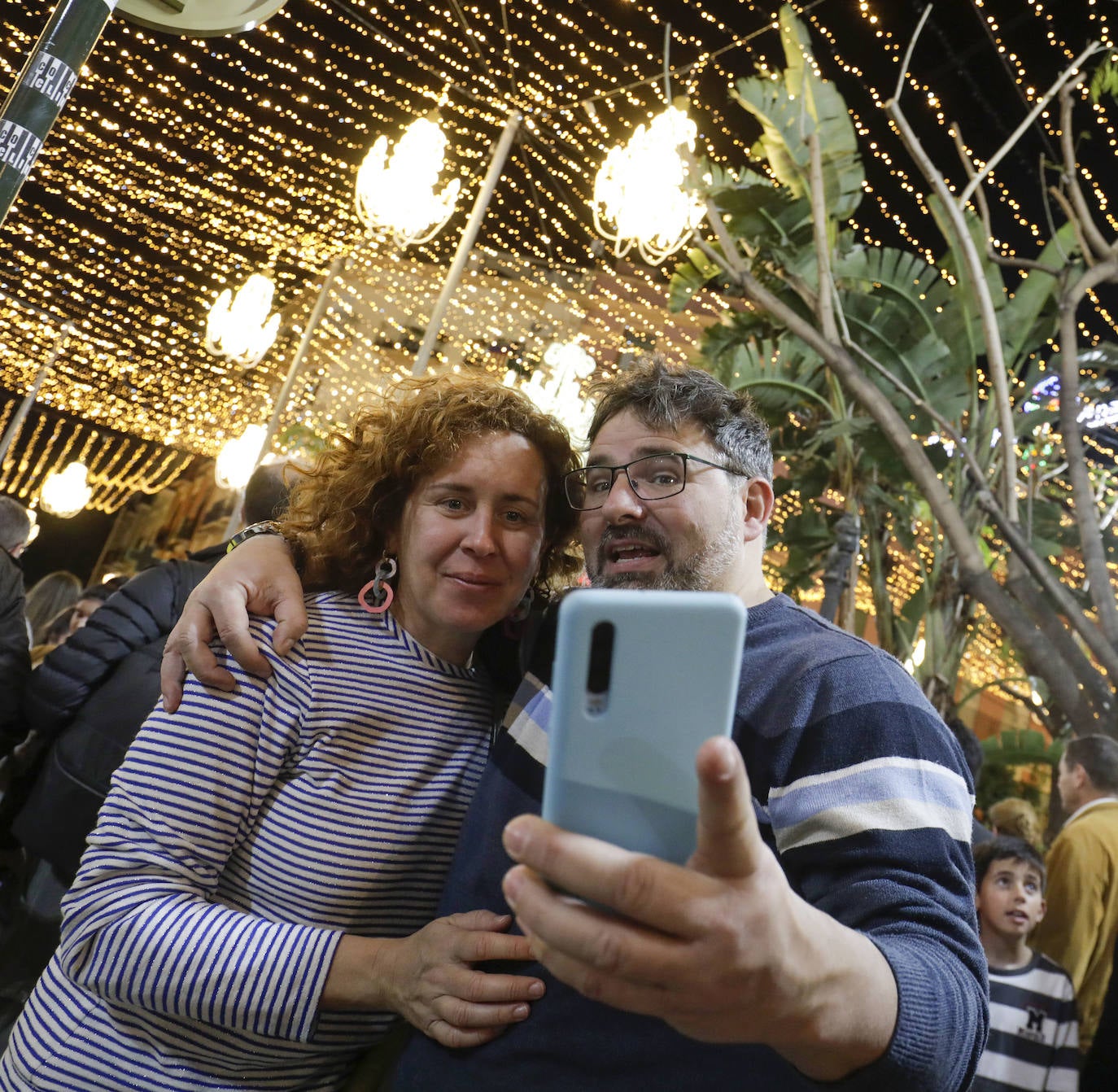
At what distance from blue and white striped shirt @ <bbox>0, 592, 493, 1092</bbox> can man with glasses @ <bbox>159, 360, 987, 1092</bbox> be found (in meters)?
0.12

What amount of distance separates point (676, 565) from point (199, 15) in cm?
151

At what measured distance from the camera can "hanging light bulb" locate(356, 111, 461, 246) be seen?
16.9 ft

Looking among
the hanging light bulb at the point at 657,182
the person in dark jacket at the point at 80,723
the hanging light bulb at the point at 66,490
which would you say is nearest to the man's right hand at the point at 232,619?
the person in dark jacket at the point at 80,723

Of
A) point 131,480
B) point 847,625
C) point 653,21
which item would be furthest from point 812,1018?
point 131,480

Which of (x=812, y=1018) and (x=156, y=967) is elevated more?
(x=812, y=1018)

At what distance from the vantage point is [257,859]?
1336 millimetres

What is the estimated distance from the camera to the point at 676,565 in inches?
57.7

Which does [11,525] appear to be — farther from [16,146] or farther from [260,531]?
[16,146]

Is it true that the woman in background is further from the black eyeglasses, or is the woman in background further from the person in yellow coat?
the person in yellow coat

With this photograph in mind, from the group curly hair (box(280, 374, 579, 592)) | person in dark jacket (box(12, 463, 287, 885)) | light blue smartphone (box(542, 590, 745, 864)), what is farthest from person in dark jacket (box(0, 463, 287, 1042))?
light blue smartphone (box(542, 590, 745, 864))

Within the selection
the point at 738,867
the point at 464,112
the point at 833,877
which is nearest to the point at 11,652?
the point at 833,877

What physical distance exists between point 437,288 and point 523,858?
395 inches

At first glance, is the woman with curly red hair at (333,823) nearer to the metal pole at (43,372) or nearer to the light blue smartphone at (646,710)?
the light blue smartphone at (646,710)

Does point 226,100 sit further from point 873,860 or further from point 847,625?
point 873,860
